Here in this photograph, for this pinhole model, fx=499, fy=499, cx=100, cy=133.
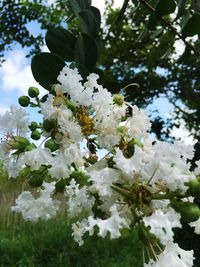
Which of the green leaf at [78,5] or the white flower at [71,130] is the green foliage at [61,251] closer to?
the green leaf at [78,5]

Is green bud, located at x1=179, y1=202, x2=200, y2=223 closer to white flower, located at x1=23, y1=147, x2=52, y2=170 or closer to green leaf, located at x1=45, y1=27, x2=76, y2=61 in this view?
white flower, located at x1=23, y1=147, x2=52, y2=170

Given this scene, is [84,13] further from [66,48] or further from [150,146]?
[150,146]

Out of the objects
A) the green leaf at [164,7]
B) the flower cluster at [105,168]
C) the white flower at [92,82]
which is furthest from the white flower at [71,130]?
the green leaf at [164,7]

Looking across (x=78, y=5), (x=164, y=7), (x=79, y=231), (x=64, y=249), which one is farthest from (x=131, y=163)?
(x=64, y=249)

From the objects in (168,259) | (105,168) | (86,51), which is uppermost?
(86,51)

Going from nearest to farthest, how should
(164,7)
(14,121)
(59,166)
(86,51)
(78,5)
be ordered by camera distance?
(59,166) < (14,121) < (86,51) < (78,5) < (164,7)

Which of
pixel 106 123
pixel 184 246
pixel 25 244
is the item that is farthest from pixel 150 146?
pixel 25 244

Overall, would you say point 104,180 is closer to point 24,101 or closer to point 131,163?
point 131,163
